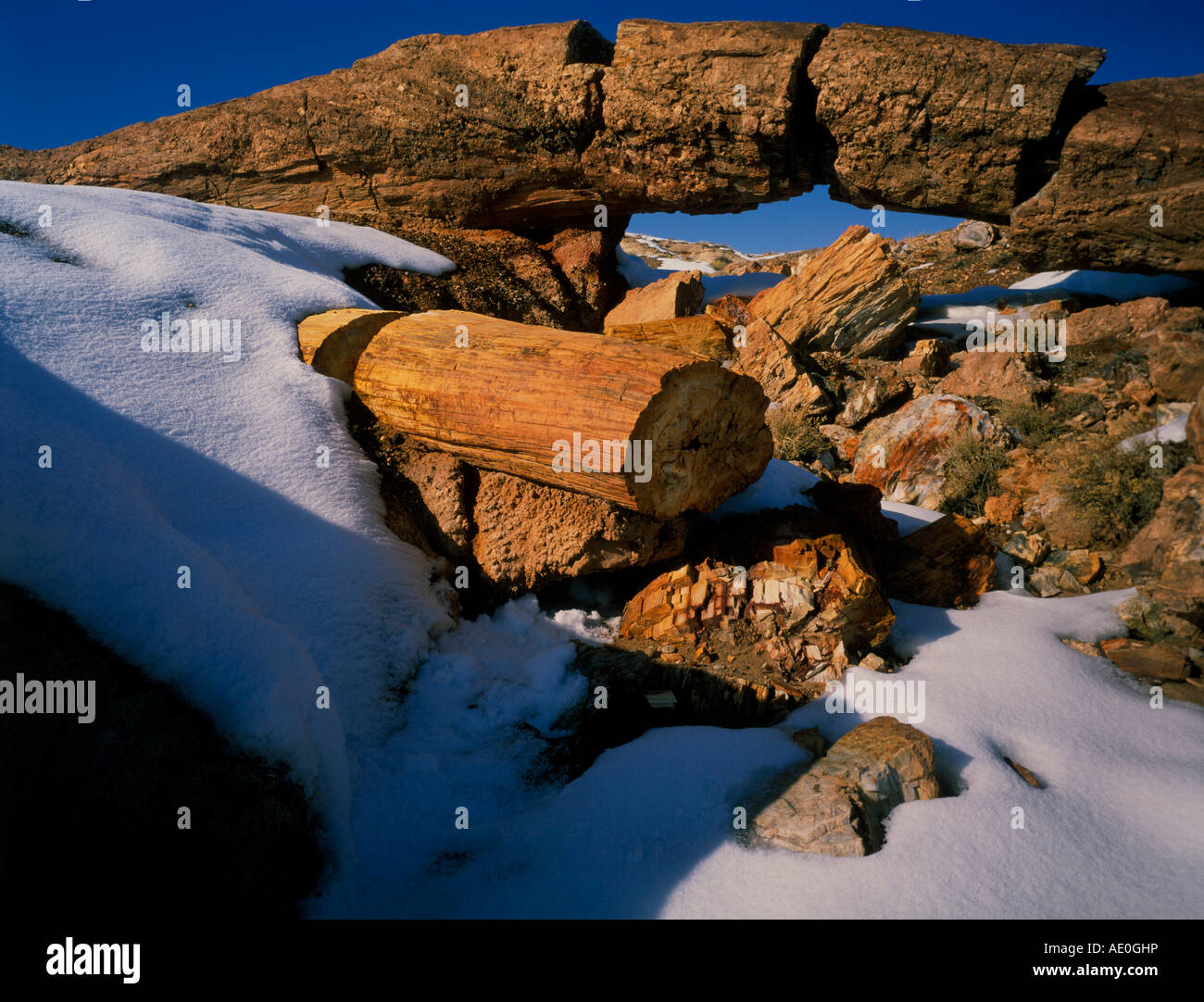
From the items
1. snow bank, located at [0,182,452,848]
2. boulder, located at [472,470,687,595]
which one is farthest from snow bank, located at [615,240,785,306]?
boulder, located at [472,470,687,595]

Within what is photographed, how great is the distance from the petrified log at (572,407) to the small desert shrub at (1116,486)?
3135mm

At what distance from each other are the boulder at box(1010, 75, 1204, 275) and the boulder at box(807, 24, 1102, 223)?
0.91 ft

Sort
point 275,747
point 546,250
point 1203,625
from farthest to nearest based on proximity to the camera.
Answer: point 546,250, point 1203,625, point 275,747

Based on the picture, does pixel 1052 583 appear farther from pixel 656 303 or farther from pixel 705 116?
pixel 705 116

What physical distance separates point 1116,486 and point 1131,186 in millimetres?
3532

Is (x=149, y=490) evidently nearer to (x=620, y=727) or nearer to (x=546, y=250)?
(x=620, y=727)

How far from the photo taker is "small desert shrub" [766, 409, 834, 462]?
686 centimetres

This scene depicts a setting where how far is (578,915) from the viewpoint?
8.05ft

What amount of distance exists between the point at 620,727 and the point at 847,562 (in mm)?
1698

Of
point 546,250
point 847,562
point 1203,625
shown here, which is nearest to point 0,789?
point 847,562

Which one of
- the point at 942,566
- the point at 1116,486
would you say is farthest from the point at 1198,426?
the point at 942,566

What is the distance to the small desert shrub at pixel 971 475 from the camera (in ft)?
20.0

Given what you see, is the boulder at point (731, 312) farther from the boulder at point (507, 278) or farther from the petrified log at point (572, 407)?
the petrified log at point (572, 407)

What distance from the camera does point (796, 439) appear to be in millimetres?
6914
